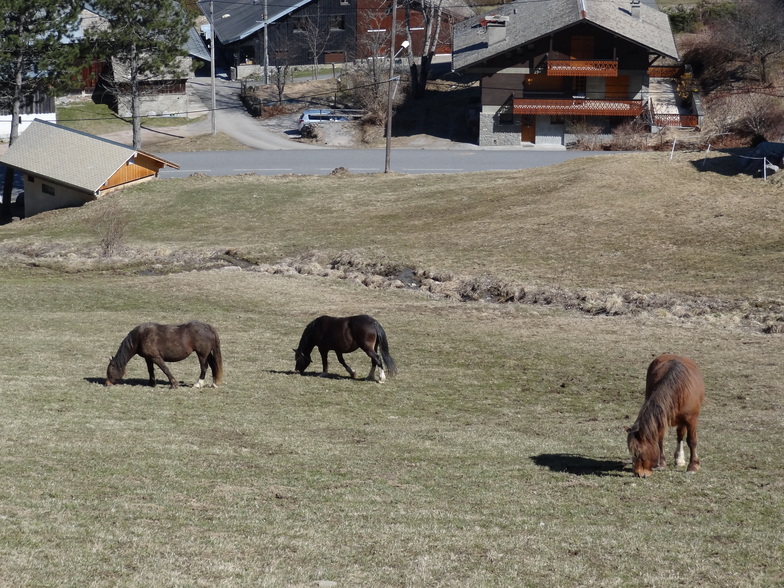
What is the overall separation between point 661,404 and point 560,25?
213 feet

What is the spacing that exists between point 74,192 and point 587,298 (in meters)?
36.7

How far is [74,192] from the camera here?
58.0 m

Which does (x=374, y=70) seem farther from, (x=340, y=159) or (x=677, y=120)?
(x=677, y=120)

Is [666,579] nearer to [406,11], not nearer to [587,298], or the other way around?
[587,298]

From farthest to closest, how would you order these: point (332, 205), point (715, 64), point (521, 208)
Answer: point (715, 64), point (332, 205), point (521, 208)

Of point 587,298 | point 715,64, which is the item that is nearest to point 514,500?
point 587,298

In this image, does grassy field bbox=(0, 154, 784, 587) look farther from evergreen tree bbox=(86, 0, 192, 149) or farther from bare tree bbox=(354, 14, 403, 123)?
bare tree bbox=(354, 14, 403, 123)

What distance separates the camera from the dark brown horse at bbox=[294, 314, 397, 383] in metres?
19.5

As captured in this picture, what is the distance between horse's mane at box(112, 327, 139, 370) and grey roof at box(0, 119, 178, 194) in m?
40.1

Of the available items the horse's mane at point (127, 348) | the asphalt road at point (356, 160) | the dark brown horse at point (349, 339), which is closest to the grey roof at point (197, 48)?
the asphalt road at point (356, 160)

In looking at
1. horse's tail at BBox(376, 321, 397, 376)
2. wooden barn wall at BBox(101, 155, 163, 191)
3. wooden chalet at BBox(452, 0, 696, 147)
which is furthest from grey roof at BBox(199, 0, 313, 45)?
horse's tail at BBox(376, 321, 397, 376)

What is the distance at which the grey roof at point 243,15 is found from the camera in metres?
99.6

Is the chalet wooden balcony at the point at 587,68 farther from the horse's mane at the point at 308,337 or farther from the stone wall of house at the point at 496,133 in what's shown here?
the horse's mane at the point at 308,337

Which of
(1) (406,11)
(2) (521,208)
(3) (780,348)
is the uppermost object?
(1) (406,11)
